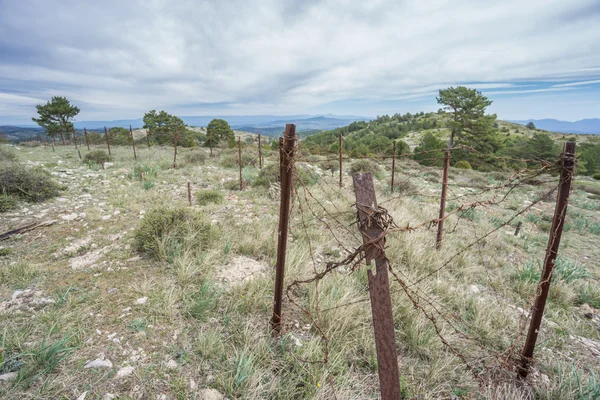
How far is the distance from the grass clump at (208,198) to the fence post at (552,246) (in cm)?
608

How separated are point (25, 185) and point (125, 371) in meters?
6.96

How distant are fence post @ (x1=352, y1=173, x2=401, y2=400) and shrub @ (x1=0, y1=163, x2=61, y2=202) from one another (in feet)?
26.8

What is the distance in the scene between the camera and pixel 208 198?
6816 millimetres

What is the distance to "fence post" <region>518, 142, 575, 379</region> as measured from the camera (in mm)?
1966

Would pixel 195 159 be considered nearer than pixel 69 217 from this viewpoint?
No

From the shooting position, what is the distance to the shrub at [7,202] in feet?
18.2

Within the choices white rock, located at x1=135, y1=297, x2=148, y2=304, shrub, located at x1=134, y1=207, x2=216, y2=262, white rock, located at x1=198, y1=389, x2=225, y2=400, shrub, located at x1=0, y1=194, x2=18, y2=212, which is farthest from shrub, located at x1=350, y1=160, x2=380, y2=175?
white rock, located at x1=198, y1=389, x2=225, y2=400

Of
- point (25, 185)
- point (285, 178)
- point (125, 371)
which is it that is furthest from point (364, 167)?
point (125, 371)

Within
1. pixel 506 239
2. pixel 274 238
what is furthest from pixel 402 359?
pixel 506 239

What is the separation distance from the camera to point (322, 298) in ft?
9.99

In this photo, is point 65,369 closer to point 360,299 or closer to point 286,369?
point 286,369

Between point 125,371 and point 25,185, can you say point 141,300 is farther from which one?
point 25,185

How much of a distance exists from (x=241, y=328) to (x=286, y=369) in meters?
0.62

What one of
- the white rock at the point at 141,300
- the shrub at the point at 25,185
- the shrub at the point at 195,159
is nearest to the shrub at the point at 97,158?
the shrub at the point at 195,159
